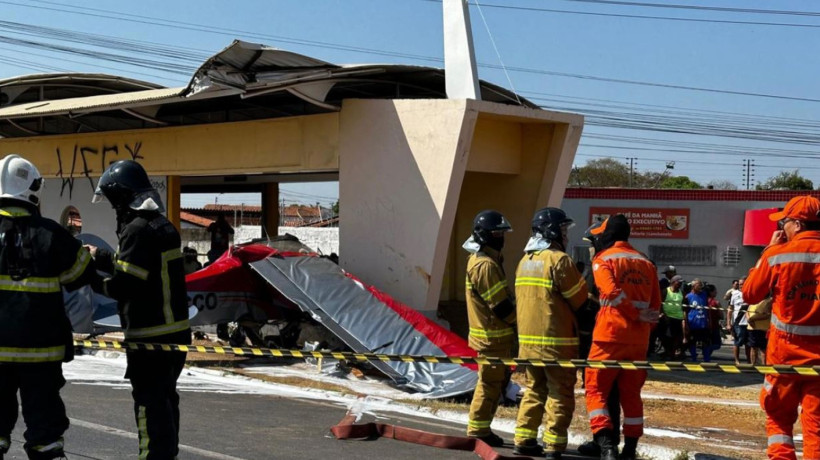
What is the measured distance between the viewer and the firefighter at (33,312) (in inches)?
200

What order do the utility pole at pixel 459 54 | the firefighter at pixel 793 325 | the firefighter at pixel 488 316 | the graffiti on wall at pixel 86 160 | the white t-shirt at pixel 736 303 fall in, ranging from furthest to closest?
the white t-shirt at pixel 736 303, the graffiti on wall at pixel 86 160, the utility pole at pixel 459 54, the firefighter at pixel 488 316, the firefighter at pixel 793 325

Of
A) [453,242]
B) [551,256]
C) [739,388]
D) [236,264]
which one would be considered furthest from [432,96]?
[551,256]

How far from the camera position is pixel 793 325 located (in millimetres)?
6000

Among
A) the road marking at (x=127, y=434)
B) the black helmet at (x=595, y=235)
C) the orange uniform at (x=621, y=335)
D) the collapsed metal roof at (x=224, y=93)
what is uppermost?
the collapsed metal roof at (x=224, y=93)

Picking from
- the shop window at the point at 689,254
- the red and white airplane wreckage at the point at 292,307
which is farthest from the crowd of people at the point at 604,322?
the shop window at the point at 689,254

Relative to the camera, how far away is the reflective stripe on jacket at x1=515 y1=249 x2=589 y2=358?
23.5 feet

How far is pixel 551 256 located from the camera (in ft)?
23.8

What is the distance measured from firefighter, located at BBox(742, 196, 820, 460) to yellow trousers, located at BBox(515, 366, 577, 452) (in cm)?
155

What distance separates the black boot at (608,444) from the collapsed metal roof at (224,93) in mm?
7431

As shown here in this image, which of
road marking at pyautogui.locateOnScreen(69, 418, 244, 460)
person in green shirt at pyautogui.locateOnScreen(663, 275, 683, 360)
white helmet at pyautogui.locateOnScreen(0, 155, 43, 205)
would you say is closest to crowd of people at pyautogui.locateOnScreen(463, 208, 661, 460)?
road marking at pyautogui.locateOnScreen(69, 418, 244, 460)

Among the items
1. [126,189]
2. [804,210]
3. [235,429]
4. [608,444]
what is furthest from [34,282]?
[804,210]

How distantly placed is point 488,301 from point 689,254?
84.3 feet

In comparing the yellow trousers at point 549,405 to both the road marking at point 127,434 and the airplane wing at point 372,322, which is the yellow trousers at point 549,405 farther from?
the airplane wing at point 372,322

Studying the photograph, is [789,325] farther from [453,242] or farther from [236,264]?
[453,242]
